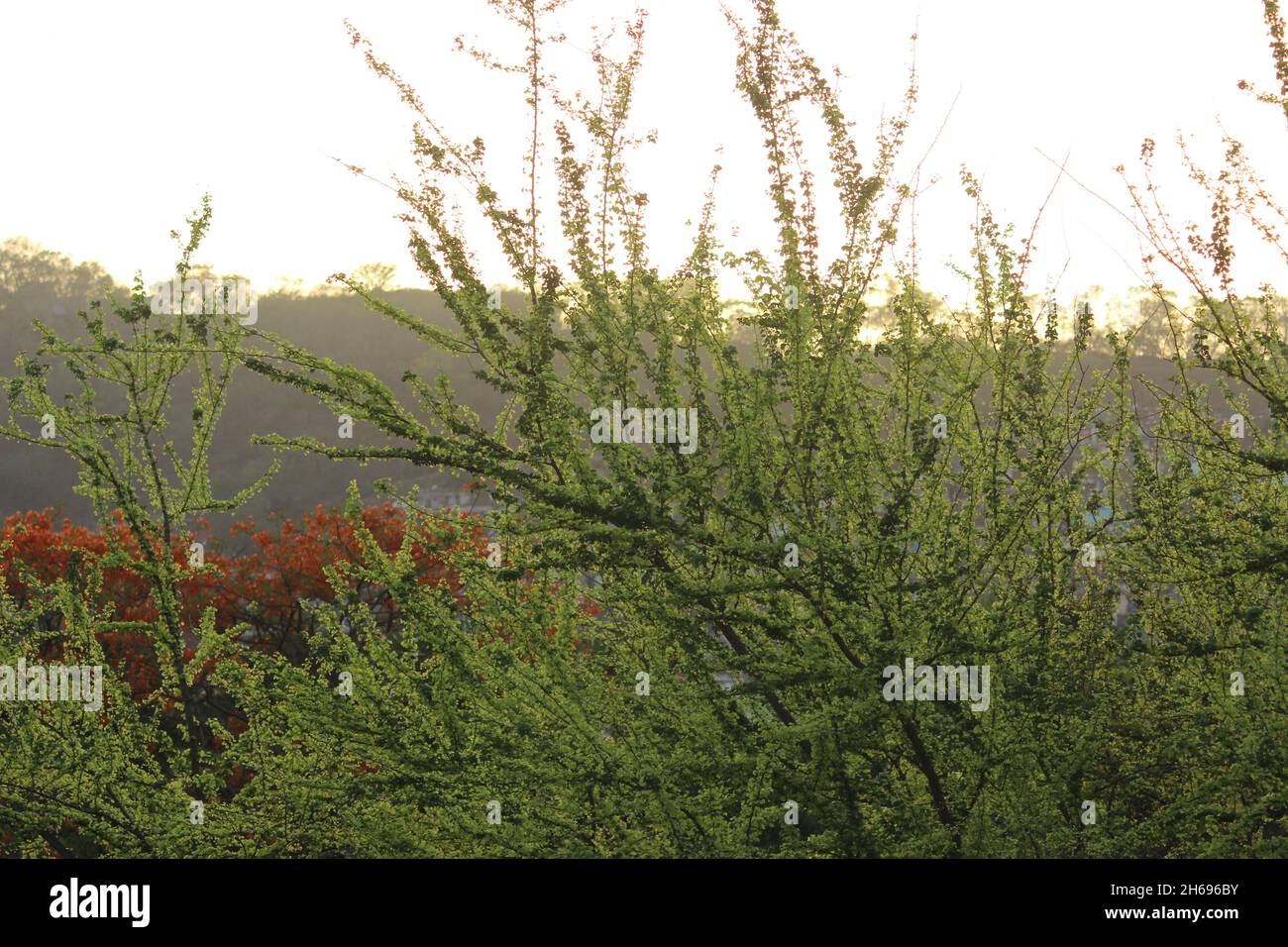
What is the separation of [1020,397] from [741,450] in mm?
1812

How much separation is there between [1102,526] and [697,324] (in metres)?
1.98

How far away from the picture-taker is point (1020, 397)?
15.5 ft

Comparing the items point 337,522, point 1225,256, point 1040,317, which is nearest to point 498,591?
point 1040,317

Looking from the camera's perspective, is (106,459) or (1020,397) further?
(106,459)

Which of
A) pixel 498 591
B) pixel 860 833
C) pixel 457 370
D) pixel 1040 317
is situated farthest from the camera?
pixel 457 370

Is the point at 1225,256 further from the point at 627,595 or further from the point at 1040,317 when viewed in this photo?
the point at 627,595

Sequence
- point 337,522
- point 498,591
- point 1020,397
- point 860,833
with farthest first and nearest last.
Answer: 1. point 337,522
2. point 1020,397
3. point 498,591
4. point 860,833

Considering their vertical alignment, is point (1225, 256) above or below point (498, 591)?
above
